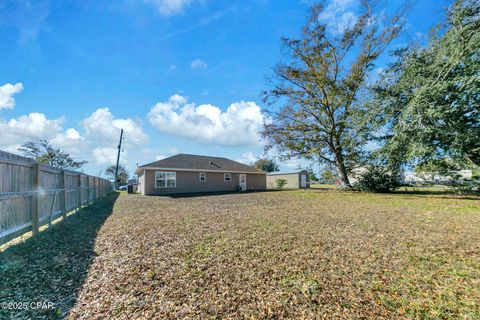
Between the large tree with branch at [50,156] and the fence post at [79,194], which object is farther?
the large tree with branch at [50,156]

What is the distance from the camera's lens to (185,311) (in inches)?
86.1

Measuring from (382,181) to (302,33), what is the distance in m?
13.0

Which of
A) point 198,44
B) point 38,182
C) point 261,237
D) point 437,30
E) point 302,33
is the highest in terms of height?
point 302,33

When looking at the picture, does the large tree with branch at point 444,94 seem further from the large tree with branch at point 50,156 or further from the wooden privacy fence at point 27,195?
the large tree with branch at point 50,156

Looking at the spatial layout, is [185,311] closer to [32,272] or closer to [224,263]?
[224,263]

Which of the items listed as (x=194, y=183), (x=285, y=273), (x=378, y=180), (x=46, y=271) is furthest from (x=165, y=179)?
(x=378, y=180)

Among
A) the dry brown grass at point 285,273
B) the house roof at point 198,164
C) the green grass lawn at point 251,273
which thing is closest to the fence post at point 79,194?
the green grass lawn at point 251,273

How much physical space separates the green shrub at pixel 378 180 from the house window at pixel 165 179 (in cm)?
1553

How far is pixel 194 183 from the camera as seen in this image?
19.8 meters

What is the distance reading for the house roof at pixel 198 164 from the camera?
18078 millimetres

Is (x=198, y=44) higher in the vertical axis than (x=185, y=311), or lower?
higher

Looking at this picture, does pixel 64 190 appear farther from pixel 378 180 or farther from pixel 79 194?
pixel 378 180

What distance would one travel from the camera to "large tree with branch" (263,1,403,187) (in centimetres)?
1564

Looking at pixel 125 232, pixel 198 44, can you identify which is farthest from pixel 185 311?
pixel 198 44
